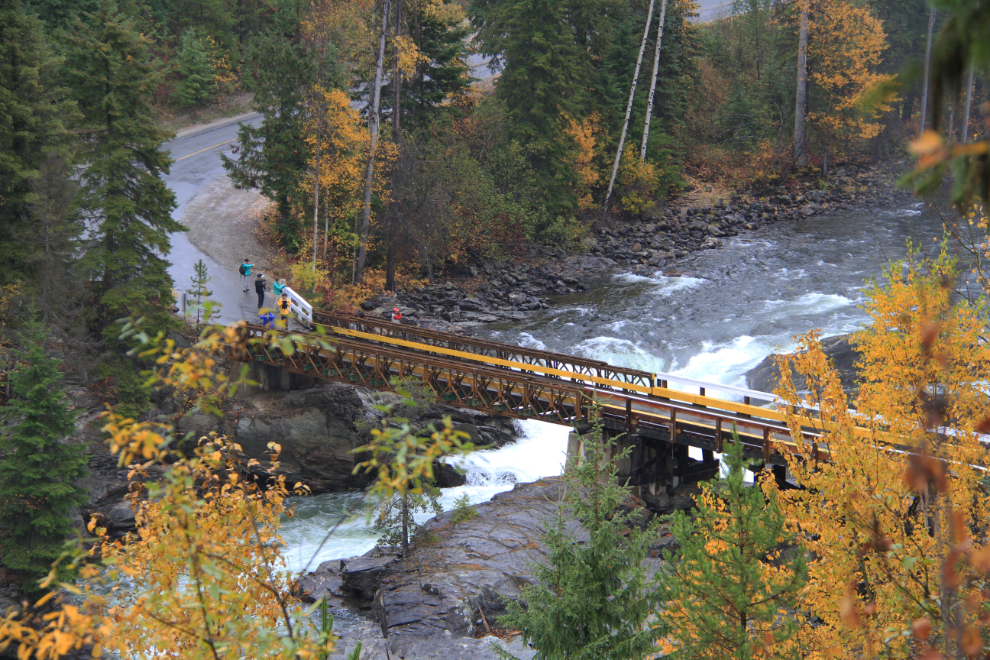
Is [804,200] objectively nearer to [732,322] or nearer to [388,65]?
[732,322]

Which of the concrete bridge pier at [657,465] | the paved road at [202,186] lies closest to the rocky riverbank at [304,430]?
the paved road at [202,186]

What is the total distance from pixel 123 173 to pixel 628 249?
92.1 ft

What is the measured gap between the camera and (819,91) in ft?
163

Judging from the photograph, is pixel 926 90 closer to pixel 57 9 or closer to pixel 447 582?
pixel 447 582

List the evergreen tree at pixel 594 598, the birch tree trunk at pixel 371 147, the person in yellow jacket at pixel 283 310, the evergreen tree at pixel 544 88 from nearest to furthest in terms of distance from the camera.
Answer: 1. the person in yellow jacket at pixel 283 310
2. the evergreen tree at pixel 594 598
3. the birch tree trunk at pixel 371 147
4. the evergreen tree at pixel 544 88

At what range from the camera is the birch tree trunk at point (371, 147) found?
31.7m

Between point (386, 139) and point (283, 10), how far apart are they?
16.0 meters

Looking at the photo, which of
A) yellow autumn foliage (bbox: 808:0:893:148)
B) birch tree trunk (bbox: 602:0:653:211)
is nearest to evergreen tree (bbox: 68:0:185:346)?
birch tree trunk (bbox: 602:0:653:211)

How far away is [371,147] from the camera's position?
33.0 metres

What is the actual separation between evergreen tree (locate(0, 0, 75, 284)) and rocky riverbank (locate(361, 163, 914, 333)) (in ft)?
46.3

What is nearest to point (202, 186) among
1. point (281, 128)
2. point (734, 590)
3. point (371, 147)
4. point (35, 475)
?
point (281, 128)

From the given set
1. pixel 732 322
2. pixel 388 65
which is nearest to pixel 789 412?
pixel 732 322

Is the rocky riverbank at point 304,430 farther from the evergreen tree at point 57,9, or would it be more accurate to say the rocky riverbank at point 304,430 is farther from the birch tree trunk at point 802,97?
the birch tree trunk at point 802,97

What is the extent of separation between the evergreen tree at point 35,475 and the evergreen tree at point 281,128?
60.8 ft
